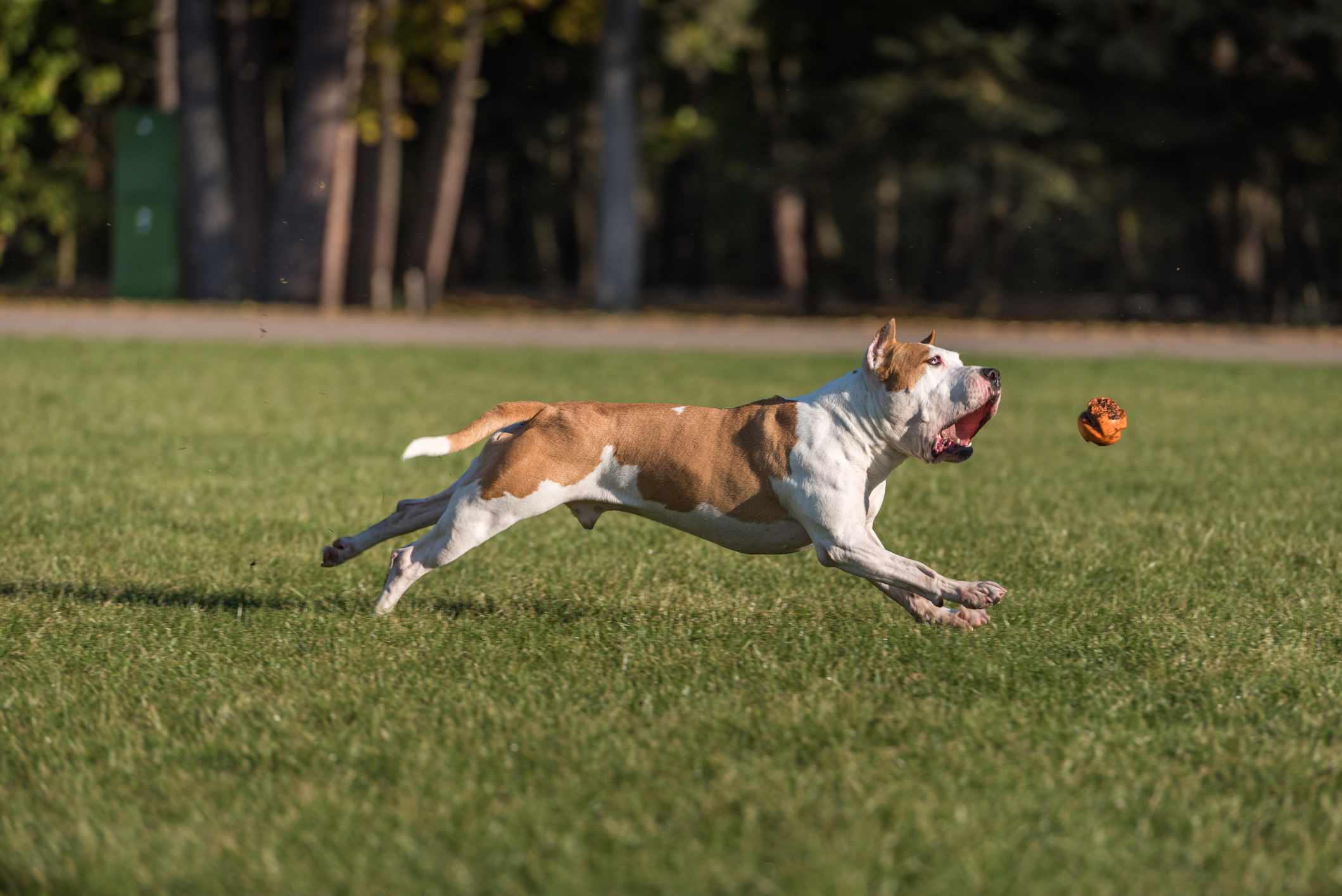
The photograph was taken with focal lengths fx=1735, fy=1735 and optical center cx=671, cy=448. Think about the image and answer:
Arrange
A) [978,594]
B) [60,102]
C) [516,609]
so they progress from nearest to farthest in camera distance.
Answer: [978,594] → [516,609] → [60,102]

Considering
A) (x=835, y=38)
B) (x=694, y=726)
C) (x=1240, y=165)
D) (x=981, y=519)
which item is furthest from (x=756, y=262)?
(x=694, y=726)

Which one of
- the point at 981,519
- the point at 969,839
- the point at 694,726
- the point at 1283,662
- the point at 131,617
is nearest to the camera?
the point at 969,839

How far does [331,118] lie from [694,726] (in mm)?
25410

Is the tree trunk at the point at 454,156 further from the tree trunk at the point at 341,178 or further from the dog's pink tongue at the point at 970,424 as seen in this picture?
the dog's pink tongue at the point at 970,424

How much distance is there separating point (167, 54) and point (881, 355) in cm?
2835

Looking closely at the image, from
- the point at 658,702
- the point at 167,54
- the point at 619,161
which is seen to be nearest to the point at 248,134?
the point at 167,54

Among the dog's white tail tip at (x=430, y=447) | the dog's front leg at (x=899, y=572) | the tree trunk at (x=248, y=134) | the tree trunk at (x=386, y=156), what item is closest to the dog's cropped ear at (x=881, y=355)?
the dog's front leg at (x=899, y=572)

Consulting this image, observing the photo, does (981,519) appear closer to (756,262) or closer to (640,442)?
(640,442)

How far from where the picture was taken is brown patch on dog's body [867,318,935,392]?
19.6 feet

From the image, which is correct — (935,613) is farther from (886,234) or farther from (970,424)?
(886,234)

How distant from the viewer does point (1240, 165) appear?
3084 centimetres

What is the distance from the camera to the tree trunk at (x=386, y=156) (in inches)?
1160

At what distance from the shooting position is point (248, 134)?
33031 millimetres

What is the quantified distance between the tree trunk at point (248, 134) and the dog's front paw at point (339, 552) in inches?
993
